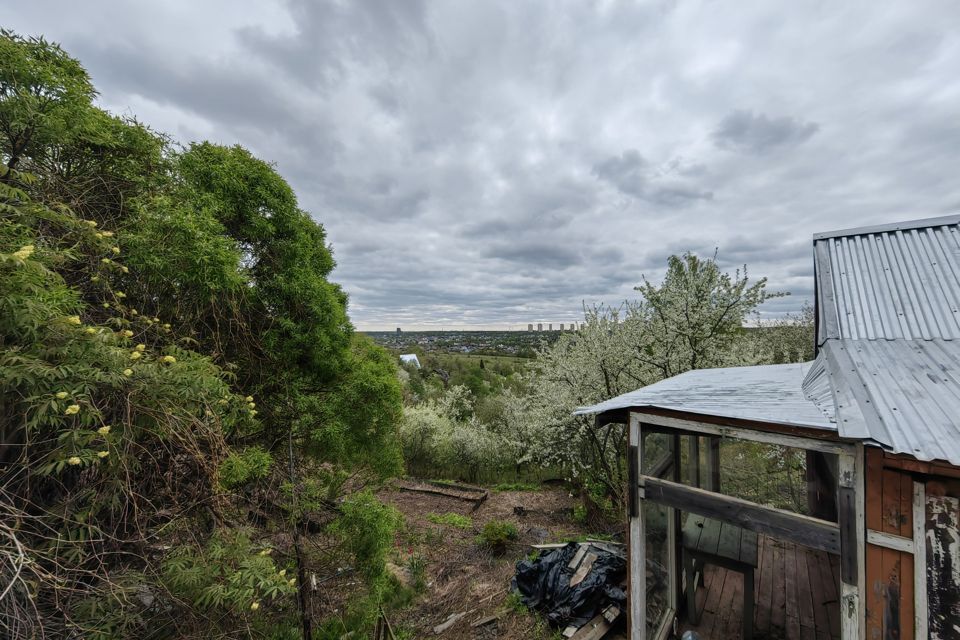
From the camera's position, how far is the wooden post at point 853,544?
2.40 meters

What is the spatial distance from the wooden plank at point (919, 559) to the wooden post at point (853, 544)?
0.77ft

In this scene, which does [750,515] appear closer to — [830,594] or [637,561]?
[637,561]

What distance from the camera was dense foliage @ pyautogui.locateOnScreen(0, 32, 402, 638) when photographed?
210 cm

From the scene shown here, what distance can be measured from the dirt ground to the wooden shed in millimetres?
2499

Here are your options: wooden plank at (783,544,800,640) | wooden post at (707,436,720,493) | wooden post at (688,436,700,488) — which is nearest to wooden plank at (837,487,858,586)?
wooden post at (688,436,700,488)

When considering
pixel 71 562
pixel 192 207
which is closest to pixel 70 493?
pixel 71 562

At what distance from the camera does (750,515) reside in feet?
9.32

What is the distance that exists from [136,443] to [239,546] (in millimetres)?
1280

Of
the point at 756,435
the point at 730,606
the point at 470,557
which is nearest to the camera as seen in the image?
the point at 756,435

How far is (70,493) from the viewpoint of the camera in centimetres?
229

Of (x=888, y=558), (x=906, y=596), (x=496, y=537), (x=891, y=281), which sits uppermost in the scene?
(x=891, y=281)

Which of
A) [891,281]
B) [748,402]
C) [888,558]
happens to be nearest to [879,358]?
[748,402]

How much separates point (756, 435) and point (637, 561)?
6.19ft

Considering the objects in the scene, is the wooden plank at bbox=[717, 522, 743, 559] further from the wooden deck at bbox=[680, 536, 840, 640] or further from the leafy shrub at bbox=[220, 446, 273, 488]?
the leafy shrub at bbox=[220, 446, 273, 488]
